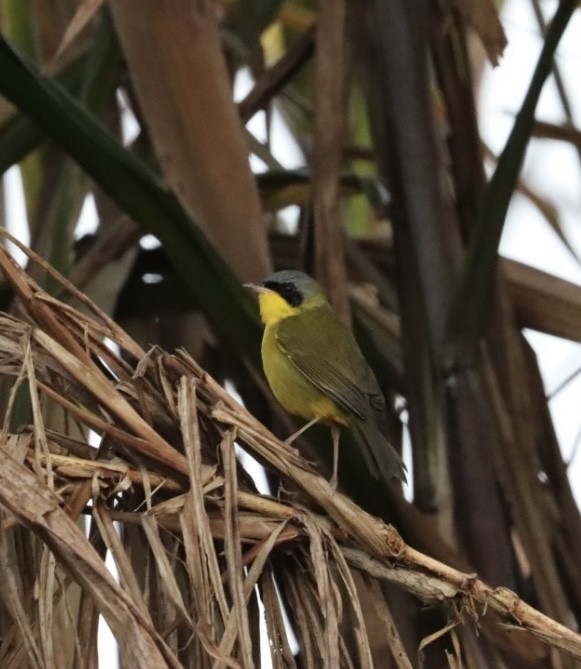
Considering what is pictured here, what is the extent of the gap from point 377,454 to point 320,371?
0.33m

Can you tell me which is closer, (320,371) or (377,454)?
(377,454)

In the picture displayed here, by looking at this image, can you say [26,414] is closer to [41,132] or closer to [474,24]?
[41,132]

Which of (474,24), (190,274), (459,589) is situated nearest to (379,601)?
(459,589)

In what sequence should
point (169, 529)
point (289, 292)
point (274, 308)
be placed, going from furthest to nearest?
point (274, 308), point (289, 292), point (169, 529)

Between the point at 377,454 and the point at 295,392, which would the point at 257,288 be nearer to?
the point at 295,392

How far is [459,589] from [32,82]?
3.27 ft

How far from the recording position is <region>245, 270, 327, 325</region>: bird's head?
2402 millimetres

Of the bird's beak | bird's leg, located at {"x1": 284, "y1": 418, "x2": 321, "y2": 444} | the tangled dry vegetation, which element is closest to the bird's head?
the bird's beak

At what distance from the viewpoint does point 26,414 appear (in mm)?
1650

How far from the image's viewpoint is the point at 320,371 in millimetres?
2289

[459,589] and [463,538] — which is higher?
[463,538]

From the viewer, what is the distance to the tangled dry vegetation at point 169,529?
1.21 meters

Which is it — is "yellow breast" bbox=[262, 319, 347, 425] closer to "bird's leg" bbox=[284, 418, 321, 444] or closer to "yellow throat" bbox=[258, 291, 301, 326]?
"bird's leg" bbox=[284, 418, 321, 444]

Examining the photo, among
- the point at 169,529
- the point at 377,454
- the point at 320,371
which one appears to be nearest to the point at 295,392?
the point at 320,371
